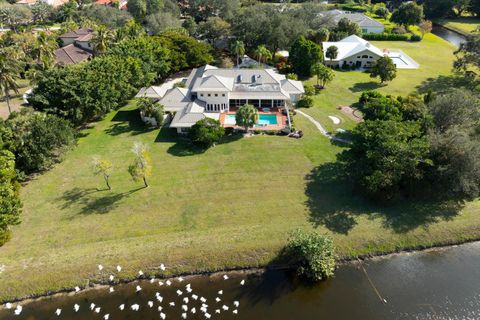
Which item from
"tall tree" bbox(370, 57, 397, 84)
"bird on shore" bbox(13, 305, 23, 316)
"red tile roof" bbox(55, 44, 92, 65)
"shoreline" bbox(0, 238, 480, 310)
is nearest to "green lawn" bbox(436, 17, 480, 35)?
"tall tree" bbox(370, 57, 397, 84)

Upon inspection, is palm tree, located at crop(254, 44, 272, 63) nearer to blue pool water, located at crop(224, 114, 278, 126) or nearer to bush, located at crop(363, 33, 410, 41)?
blue pool water, located at crop(224, 114, 278, 126)

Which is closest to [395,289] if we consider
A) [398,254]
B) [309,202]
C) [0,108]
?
[398,254]

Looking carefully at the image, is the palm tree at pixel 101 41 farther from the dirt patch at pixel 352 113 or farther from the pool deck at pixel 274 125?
the dirt patch at pixel 352 113

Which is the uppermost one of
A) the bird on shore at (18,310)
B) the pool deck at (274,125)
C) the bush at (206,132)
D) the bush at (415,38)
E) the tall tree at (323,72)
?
the tall tree at (323,72)

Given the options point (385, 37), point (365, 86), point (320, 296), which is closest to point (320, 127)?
point (365, 86)

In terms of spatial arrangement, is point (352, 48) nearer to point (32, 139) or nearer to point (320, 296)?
point (320, 296)

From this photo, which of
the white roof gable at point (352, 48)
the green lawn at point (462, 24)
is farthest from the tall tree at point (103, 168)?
the green lawn at point (462, 24)

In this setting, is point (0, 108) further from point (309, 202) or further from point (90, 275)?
point (309, 202)
